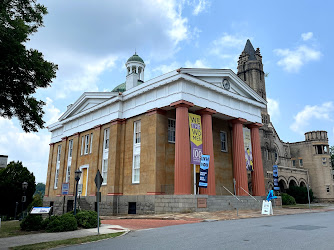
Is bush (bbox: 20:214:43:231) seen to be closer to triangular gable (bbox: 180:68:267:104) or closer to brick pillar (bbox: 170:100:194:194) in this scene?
brick pillar (bbox: 170:100:194:194)

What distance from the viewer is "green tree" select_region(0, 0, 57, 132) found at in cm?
1094

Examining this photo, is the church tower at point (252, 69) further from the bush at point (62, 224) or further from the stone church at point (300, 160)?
the bush at point (62, 224)

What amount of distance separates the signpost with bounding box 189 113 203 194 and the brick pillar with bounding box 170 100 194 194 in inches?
31.5

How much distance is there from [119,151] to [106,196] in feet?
14.5

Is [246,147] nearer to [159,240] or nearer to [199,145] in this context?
[199,145]

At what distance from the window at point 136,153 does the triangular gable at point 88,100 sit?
17.1 ft

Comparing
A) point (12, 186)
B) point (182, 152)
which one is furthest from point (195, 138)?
point (12, 186)

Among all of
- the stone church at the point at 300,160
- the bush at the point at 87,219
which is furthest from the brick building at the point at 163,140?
the stone church at the point at 300,160

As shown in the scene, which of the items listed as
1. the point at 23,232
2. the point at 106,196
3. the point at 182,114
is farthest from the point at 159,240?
the point at 106,196

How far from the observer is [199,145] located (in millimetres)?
24938

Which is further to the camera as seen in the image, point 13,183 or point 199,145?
point 13,183

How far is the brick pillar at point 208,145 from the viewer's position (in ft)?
79.7

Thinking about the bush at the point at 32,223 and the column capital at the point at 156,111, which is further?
the column capital at the point at 156,111

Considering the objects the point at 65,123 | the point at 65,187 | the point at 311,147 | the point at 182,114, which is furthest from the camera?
the point at 311,147
